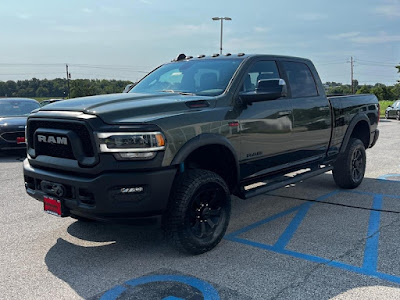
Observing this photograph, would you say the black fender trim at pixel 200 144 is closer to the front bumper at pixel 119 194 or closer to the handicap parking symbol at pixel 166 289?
the front bumper at pixel 119 194

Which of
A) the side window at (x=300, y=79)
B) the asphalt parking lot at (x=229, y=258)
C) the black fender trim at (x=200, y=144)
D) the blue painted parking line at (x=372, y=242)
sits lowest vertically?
the blue painted parking line at (x=372, y=242)

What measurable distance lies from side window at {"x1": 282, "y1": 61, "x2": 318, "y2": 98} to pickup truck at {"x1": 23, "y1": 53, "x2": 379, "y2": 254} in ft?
0.07

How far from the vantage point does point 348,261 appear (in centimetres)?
375

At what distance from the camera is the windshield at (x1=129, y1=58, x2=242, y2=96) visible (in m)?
4.52

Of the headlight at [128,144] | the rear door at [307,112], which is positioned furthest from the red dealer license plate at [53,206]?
the rear door at [307,112]

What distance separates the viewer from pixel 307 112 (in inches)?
212

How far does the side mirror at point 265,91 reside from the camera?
430 cm

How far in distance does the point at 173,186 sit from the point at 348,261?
1.74m

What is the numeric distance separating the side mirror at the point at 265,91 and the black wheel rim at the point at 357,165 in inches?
113

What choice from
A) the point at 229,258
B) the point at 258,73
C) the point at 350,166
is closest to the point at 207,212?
the point at 229,258

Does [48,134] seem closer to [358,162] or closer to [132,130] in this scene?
[132,130]

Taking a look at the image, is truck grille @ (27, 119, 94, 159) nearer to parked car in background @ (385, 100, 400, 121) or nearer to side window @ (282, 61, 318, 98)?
side window @ (282, 61, 318, 98)

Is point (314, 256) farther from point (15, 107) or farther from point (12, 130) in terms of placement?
point (15, 107)

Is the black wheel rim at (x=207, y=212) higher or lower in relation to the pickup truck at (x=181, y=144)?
lower
